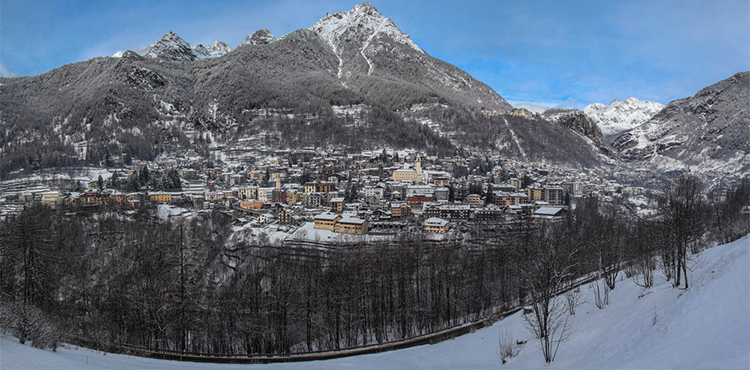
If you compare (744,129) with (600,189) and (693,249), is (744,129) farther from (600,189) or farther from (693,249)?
(693,249)

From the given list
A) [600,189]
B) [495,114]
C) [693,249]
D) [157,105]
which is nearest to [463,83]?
[495,114]

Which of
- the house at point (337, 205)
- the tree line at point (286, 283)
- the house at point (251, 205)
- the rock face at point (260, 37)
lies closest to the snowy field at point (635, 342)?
the tree line at point (286, 283)

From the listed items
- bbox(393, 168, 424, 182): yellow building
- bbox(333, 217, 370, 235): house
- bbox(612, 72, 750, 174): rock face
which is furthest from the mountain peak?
bbox(612, 72, 750, 174): rock face

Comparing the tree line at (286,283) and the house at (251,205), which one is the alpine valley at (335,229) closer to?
the tree line at (286,283)

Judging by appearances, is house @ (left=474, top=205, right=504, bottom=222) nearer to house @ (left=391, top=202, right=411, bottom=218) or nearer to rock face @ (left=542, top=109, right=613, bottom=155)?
house @ (left=391, top=202, right=411, bottom=218)

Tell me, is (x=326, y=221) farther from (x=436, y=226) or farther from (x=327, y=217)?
(x=436, y=226)

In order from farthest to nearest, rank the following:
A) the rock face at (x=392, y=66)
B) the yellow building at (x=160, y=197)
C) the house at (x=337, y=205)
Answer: the rock face at (x=392, y=66) < the yellow building at (x=160, y=197) < the house at (x=337, y=205)
